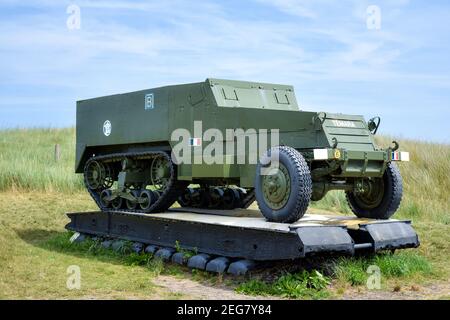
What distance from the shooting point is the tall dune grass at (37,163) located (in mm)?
17703

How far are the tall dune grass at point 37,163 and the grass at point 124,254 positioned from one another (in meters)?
0.03

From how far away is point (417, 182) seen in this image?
16.5 m

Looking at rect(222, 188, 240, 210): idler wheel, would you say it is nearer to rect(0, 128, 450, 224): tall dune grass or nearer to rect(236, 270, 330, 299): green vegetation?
rect(0, 128, 450, 224): tall dune grass

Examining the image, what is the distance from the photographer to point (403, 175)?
55.6 feet

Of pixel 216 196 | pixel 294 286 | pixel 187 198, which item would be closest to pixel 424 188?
pixel 216 196

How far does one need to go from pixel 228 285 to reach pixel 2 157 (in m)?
14.5

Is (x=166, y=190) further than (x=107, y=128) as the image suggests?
No

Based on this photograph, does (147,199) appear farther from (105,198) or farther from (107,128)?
(107,128)

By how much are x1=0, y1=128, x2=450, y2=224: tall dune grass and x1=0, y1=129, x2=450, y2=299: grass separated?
1.0 inches

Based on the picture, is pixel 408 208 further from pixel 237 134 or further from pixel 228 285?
pixel 228 285

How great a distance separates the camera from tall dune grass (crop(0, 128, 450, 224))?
1475cm

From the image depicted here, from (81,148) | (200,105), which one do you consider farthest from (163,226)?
(81,148)

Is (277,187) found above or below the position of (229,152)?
below

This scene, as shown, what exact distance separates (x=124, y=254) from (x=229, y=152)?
270 cm
